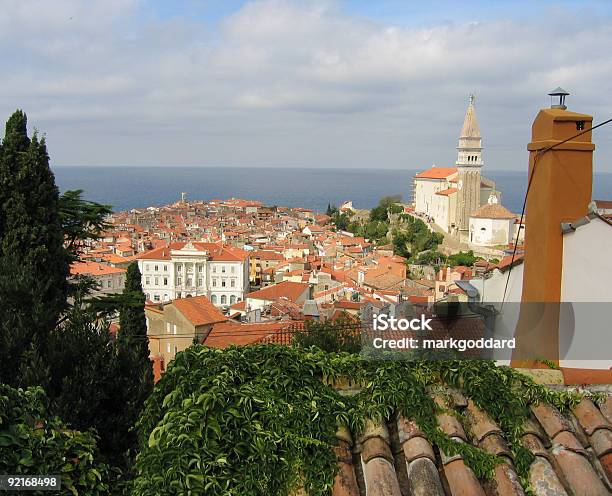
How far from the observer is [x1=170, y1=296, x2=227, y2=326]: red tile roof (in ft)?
73.6

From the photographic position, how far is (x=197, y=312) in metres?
23.2

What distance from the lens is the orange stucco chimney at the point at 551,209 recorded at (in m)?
3.88

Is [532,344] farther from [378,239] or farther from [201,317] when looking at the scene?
[378,239]

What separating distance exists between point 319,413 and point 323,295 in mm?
33052

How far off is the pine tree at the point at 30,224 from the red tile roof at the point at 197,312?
40.4 feet

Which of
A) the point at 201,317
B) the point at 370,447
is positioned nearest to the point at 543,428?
the point at 370,447

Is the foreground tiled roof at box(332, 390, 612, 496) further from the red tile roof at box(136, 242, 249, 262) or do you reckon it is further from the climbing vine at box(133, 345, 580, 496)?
the red tile roof at box(136, 242, 249, 262)

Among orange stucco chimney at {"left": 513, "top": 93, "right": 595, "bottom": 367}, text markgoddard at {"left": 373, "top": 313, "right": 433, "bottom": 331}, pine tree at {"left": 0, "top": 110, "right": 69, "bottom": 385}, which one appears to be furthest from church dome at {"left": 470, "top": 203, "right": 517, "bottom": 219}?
text markgoddard at {"left": 373, "top": 313, "right": 433, "bottom": 331}

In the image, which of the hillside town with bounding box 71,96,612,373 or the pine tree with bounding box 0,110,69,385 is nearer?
the pine tree with bounding box 0,110,69,385

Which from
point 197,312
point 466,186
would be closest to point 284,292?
point 197,312

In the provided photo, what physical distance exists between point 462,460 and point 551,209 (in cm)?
206

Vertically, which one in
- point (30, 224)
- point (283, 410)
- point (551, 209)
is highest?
point (551, 209)

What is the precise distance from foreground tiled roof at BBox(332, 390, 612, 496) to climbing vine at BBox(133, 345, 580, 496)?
43 mm

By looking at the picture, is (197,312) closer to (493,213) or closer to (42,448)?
(42,448)
